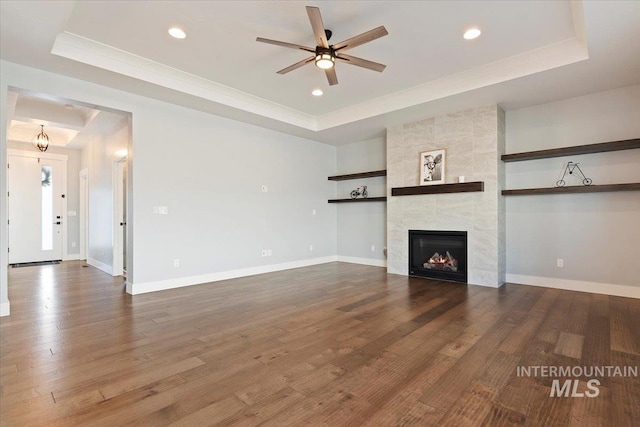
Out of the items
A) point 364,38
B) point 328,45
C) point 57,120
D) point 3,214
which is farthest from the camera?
point 57,120

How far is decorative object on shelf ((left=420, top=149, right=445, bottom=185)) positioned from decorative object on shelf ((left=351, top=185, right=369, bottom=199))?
1762 mm

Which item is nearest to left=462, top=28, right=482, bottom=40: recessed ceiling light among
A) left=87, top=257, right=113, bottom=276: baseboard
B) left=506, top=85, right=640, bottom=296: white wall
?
left=506, top=85, right=640, bottom=296: white wall

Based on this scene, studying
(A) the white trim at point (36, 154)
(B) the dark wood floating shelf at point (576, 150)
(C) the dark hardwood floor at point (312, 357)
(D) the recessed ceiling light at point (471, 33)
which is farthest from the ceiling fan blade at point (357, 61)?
(A) the white trim at point (36, 154)

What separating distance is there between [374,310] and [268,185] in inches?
140

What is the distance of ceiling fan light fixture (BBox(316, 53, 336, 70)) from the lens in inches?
124

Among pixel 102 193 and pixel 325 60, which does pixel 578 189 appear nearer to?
pixel 325 60

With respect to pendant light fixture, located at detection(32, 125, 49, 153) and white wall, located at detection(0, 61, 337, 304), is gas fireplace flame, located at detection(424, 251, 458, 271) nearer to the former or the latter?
white wall, located at detection(0, 61, 337, 304)

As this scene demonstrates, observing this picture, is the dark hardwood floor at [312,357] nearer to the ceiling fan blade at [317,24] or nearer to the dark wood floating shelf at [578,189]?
the dark wood floating shelf at [578,189]

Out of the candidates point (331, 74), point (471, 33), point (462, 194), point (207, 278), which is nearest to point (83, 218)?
point (207, 278)

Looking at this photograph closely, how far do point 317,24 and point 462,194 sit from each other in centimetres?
364

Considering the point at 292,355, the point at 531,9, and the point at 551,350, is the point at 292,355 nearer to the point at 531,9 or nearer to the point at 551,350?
the point at 551,350

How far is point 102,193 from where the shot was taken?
671cm

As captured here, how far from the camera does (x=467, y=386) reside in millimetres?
2031

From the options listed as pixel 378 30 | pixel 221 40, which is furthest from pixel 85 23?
pixel 378 30
